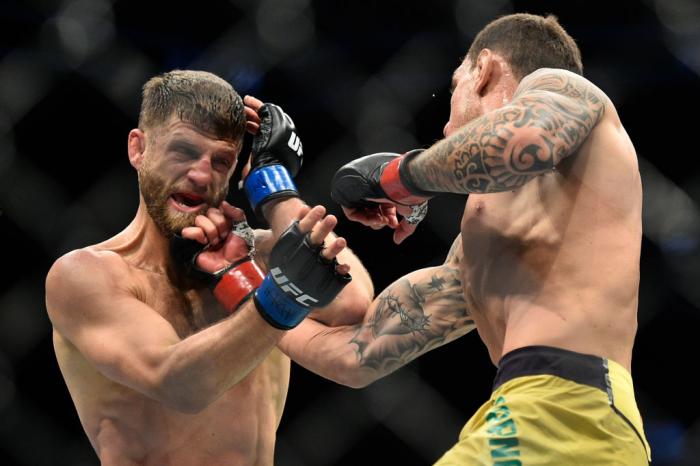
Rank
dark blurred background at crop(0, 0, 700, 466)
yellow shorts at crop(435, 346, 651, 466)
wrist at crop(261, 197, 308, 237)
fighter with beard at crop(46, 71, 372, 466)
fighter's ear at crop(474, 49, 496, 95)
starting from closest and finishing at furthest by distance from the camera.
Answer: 1. yellow shorts at crop(435, 346, 651, 466)
2. fighter with beard at crop(46, 71, 372, 466)
3. fighter's ear at crop(474, 49, 496, 95)
4. wrist at crop(261, 197, 308, 237)
5. dark blurred background at crop(0, 0, 700, 466)

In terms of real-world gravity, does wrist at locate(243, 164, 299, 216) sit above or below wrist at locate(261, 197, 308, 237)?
above

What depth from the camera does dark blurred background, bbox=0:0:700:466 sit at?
245cm

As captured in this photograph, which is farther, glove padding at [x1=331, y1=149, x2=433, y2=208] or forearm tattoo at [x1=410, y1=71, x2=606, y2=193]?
glove padding at [x1=331, y1=149, x2=433, y2=208]

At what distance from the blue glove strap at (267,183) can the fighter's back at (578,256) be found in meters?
0.58

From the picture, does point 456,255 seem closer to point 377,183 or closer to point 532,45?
point 377,183

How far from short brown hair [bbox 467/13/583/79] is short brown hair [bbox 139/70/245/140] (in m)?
0.60

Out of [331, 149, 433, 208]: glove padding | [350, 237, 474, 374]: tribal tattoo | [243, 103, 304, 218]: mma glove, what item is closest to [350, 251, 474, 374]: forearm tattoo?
[350, 237, 474, 374]: tribal tattoo

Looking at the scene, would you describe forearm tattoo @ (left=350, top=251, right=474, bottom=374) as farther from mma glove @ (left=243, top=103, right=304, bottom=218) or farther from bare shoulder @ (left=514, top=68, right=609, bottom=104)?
bare shoulder @ (left=514, top=68, right=609, bottom=104)

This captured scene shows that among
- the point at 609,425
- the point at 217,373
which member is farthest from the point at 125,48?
the point at 609,425

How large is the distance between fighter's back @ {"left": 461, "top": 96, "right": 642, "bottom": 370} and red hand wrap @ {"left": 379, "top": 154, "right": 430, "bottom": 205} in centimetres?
20

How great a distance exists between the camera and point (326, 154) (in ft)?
9.55

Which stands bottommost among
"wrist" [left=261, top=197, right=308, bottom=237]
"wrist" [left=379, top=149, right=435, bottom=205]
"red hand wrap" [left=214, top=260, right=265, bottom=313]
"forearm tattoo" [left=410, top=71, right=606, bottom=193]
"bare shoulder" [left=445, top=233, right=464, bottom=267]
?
"bare shoulder" [left=445, top=233, right=464, bottom=267]

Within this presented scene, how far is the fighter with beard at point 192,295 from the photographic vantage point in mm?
1615

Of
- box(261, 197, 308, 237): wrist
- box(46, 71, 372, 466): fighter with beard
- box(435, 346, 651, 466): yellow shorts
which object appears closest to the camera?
box(435, 346, 651, 466): yellow shorts
